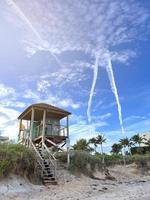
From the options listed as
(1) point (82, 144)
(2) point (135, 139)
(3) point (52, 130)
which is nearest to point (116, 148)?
(2) point (135, 139)

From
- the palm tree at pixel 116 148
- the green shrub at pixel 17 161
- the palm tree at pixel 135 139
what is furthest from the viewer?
the palm tree at pixel 116 148

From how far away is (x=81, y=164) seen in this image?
20562 mm

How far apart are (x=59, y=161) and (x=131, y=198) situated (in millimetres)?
10586

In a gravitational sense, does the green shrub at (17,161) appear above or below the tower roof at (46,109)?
below

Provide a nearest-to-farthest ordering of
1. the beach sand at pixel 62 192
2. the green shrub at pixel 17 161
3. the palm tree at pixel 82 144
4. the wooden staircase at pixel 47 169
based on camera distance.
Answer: the beach sand at pixel 62 192 < the green shrub at pixel 17 161 < the wooden staircase at pixel 47 169 < the palm tree at pixel 82 144

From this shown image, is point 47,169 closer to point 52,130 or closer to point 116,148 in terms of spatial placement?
point 52,130

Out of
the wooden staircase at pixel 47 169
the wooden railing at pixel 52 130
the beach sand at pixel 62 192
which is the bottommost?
the beach sand at pixel 62 192

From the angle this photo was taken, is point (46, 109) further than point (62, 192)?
Yes

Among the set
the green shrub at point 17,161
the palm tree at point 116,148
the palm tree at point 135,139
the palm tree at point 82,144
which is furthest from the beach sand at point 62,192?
the palm tree at point 135,139

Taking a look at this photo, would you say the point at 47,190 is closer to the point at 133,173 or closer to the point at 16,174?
the point at 16,174

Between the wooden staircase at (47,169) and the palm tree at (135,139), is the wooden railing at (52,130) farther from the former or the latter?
the palm tree at (135,139)

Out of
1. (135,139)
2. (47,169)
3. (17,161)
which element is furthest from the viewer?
(135,139)

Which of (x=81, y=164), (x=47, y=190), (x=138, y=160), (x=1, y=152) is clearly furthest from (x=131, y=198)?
(x=138, y=160)

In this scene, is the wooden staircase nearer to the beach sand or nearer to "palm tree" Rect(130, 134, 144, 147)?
the beach sand
